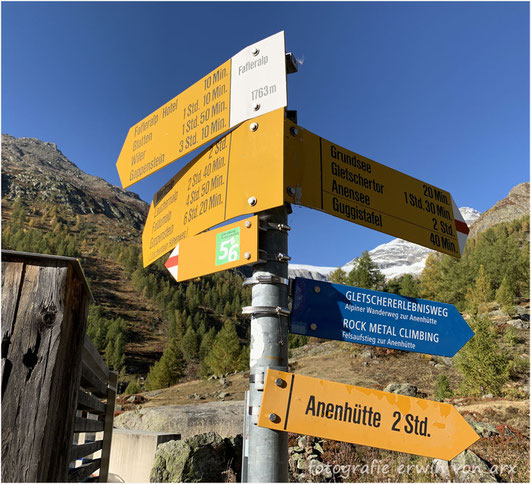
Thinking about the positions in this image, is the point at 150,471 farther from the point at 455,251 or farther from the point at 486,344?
the point at 486,344

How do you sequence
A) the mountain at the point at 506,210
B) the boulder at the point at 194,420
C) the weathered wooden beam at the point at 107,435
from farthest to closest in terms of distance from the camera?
the mountain at the point at 506,210 → the boulder at the point at 194,420 → the weathered wooden beam at the point at 107,435

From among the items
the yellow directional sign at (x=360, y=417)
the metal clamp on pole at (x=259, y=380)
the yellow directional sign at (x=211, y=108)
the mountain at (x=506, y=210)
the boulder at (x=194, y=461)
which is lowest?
the boulder at (x=194, y=461)

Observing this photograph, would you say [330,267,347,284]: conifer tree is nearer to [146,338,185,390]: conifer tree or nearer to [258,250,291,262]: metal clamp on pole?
[146,338,185,390]: conifer tree

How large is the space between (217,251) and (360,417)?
1141 millimetres

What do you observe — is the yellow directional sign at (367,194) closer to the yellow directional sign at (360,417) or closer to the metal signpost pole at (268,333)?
the metal signpost pole at (268,333)

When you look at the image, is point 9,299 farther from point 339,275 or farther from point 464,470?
point 339,275

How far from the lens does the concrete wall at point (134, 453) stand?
8.61 m

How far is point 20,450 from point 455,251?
2.92 metres

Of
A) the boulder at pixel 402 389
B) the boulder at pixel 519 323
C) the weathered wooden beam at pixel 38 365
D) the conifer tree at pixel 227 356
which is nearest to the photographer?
the weathered wooden beam at pixel 38 365

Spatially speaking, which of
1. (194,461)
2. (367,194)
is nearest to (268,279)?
(367,194)

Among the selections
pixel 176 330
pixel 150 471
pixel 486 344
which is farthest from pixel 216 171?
pixel 176 330

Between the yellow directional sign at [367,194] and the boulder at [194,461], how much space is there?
269 inches

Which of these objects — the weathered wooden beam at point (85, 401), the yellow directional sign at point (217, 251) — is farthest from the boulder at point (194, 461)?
the yellow directional sign at point (217, 251)

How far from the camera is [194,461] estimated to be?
8062 millimetres
